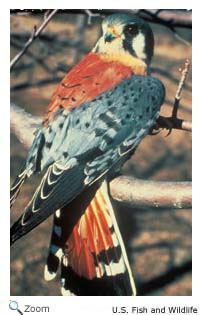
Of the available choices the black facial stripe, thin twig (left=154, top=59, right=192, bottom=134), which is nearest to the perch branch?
thin twig (left=154, top=59, right=192, bottom=134)

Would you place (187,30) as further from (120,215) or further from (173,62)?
(120,215)

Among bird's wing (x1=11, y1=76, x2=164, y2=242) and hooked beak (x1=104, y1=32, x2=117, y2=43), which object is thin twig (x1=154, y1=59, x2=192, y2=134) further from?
hooked beak (x1=104, y1=32, x2=117, y2=43)

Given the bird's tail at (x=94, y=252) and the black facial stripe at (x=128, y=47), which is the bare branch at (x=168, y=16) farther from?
the bird's tail at (x=94, y=252)

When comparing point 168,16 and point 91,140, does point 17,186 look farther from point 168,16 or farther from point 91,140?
point 168,16

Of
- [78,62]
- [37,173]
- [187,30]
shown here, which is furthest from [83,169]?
[187,30]

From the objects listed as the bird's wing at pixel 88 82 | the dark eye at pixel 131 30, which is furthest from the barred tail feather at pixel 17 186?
the dark eye at pixel 131 30
